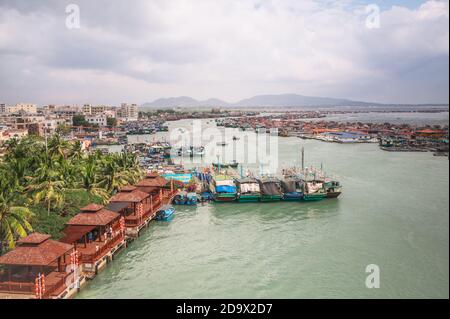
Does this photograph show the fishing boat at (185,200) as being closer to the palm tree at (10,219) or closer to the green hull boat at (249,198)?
the green hull boat at (249,198)

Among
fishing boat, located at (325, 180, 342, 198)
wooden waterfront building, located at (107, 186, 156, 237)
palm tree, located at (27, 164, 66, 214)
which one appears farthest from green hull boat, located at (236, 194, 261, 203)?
palm tree, located at (27, 164, 66, 214)

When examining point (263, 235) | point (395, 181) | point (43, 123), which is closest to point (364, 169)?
point (395, 181)

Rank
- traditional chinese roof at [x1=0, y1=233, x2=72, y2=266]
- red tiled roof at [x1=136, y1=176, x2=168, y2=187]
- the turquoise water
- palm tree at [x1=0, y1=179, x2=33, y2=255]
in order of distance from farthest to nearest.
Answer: red tiled roof at [x1=136, y1=176, x2=168, y2=187] → the turquoise water → palm tree at [x1=0, y1=179, x2=33, y2=255] → traditional chinese roof at [x1=0, y1=233, x2=72, y2=266]

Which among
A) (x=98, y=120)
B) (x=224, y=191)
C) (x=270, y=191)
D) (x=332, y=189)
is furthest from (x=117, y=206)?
(x=98, y=120)

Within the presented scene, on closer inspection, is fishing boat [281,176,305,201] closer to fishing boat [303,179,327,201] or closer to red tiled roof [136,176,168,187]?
fishing boat [303,179,327,201]

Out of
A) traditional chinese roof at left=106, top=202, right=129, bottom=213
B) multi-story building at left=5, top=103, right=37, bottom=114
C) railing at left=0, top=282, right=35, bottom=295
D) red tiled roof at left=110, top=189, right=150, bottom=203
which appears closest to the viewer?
railing at left=0, top=282, right=35, bottom=295

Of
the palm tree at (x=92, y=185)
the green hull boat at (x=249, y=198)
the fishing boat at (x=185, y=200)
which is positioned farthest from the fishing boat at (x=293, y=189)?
the palm tree at (x=92, y=185)
